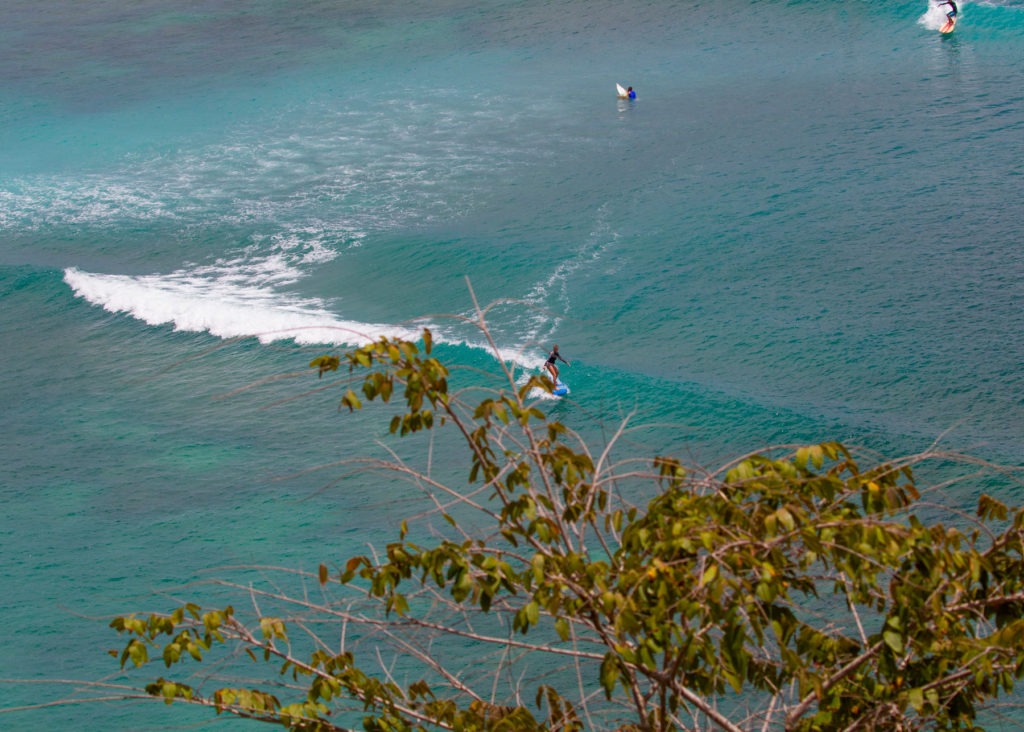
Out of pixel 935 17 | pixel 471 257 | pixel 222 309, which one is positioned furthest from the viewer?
pixel 935 17

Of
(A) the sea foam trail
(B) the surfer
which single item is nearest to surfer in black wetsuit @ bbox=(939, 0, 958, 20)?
(B) the surfer

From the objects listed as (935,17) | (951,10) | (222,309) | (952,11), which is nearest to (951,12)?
(952,11)

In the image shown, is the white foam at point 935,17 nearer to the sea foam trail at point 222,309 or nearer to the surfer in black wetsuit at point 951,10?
the surfer in black wetsuit at point 951,10

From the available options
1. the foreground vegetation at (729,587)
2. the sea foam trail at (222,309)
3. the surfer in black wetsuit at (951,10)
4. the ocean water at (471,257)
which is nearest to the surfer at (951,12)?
the surfer in black wetsuit at (951,10)

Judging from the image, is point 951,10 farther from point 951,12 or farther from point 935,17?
point 935,17

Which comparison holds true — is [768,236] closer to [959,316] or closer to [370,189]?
[959,316]

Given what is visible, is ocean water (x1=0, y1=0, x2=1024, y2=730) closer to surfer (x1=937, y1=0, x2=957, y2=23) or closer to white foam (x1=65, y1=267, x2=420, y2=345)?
white foam (x1=65, y1=267, x2=420, y2=345)

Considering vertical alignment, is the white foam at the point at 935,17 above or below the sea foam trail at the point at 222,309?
above

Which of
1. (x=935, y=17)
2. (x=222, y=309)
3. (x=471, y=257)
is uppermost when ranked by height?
(x=935, y=17)

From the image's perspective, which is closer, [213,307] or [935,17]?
[213,307]
